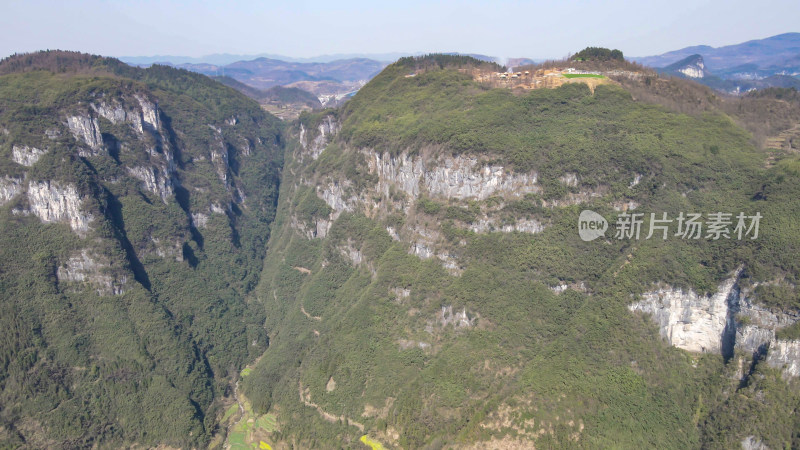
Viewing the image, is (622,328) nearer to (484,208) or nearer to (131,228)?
(484,208)

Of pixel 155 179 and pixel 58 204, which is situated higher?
pixel 155 179

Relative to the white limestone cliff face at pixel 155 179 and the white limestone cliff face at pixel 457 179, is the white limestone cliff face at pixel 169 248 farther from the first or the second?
the white limestone cliff face at pixel 457 179

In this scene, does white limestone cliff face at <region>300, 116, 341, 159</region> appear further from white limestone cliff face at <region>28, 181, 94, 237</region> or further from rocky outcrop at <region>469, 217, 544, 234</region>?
rocky outcrop at <region>469, 217, 544, 234</region>

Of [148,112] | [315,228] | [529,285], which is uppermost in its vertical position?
[148,112]

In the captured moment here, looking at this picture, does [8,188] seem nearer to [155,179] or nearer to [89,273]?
[89,273]

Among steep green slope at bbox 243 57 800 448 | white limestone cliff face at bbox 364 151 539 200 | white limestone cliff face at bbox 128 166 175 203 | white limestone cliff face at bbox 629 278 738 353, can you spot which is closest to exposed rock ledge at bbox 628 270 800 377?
white limestone cliff face at bbox 629 278 738 353

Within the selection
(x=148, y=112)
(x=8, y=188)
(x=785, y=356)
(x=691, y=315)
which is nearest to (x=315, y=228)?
(x=148, y=112)
